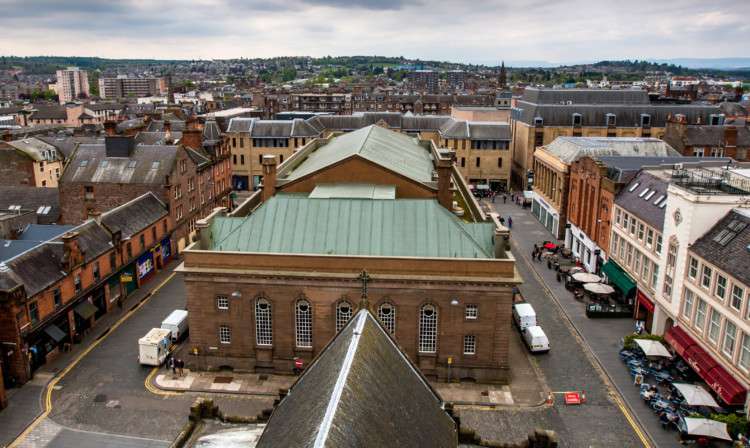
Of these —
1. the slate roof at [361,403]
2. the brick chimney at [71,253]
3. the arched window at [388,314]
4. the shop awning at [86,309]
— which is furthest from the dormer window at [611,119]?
the slate roof at [361,403]

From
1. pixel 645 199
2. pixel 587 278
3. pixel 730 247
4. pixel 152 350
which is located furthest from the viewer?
pixel 587 278

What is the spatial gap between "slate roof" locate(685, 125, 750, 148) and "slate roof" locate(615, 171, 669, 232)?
39977 mm

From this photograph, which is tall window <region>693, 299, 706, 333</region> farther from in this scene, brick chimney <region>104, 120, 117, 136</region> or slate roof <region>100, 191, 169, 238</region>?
brick chimney <region>104, 120, 117, 136</region>

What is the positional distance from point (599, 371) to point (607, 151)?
1528 inches

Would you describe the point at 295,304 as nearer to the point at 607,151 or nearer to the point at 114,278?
the point at 114,278

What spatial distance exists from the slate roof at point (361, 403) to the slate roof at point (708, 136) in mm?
83911

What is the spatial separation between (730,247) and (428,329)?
20673 mm

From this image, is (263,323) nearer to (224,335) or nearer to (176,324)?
(224,335)

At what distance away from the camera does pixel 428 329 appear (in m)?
40.0

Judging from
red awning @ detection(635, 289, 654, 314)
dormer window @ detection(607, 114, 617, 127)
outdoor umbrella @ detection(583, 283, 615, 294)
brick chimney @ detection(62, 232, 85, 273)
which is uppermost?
dormer window @ detection(607, 114, 617, 127)

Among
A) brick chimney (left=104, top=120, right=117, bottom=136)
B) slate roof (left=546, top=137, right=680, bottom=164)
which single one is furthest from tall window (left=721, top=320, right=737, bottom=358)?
brick chimney (left=104, top=120, right=117, bottom=136)

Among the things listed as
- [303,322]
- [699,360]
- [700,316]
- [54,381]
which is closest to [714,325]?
[700,316]

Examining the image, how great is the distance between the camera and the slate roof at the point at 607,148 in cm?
7306

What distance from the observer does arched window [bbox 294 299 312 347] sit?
40241 mm
